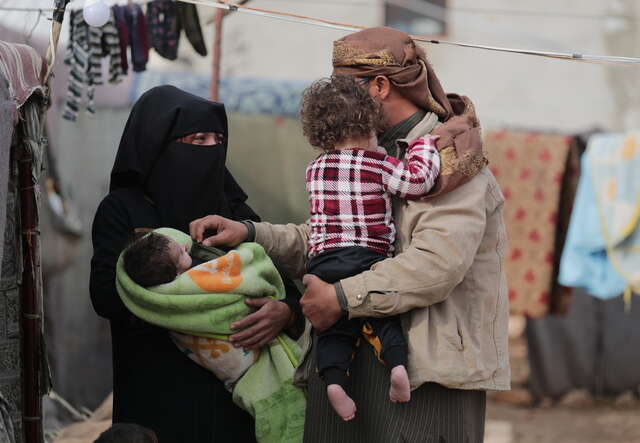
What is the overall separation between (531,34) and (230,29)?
3.32 meters

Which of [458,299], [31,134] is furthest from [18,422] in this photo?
[458,299]

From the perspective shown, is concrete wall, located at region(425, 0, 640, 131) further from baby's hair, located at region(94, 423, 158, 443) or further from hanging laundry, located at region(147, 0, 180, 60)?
baby's hair, located at region(94, 423, 158, 443)

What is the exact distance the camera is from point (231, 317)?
2752 millimetres

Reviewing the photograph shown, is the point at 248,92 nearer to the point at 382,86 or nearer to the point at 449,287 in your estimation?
the point at 382,86

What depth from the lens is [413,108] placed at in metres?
2.64

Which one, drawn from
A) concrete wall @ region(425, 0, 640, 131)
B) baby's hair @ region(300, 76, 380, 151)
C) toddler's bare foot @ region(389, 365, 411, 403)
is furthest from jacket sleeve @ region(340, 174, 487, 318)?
concrete wall @ region(425, 0, 640, 131)

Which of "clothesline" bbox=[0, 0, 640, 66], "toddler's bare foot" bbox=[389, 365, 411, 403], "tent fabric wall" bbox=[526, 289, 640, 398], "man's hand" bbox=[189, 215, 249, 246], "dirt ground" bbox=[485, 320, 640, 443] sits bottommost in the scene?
"dirt ground" bbox=[485, 320, 640, 443]

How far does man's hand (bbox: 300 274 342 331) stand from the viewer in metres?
2.52

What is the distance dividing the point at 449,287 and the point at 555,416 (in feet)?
19.8

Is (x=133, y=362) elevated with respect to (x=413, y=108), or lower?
lower

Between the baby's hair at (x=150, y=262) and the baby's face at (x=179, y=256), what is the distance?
0.04 feet

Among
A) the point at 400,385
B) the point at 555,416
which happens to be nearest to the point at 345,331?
the point at 400,385

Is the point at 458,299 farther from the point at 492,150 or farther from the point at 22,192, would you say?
the point at 492,150

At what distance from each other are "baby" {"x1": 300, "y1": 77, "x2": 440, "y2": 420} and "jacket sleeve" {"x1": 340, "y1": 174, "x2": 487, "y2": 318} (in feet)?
0.24
